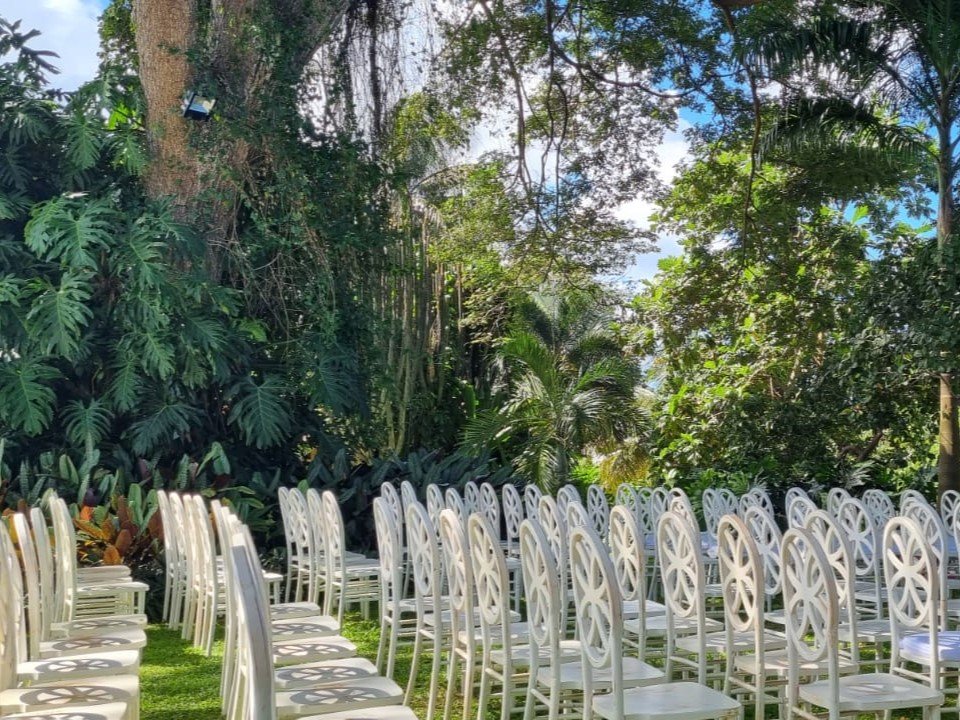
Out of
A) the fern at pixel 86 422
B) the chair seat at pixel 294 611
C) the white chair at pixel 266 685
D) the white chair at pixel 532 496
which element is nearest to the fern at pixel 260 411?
the fern at pixel 86 422

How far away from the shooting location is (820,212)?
11.5 m

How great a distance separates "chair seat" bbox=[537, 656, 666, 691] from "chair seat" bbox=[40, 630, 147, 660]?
1.69 metres

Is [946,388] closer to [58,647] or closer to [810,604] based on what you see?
[810,604]

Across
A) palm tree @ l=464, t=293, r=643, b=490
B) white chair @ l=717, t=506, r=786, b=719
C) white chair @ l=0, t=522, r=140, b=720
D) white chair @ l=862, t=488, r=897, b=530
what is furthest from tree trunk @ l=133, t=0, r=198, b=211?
white chair @ l=717, t=506, r=786, b=719

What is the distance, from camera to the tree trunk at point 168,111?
9.61 m

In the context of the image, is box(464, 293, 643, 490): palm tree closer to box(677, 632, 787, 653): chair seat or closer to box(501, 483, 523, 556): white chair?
box(501, 483, 523, 556): white chair

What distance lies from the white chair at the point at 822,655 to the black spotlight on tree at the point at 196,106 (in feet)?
24.1

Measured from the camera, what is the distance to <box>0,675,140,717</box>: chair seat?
3.10m

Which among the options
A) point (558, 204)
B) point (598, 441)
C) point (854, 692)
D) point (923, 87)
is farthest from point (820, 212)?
point (854, 692)

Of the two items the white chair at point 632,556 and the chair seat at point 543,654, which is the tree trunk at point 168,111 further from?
the chair seat at point 543,654

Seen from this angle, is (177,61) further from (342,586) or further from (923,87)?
(923,87)

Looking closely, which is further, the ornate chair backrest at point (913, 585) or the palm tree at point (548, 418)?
the palm tree at point (548, 418)

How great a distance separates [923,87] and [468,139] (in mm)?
4563

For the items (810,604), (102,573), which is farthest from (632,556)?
(102,573)
